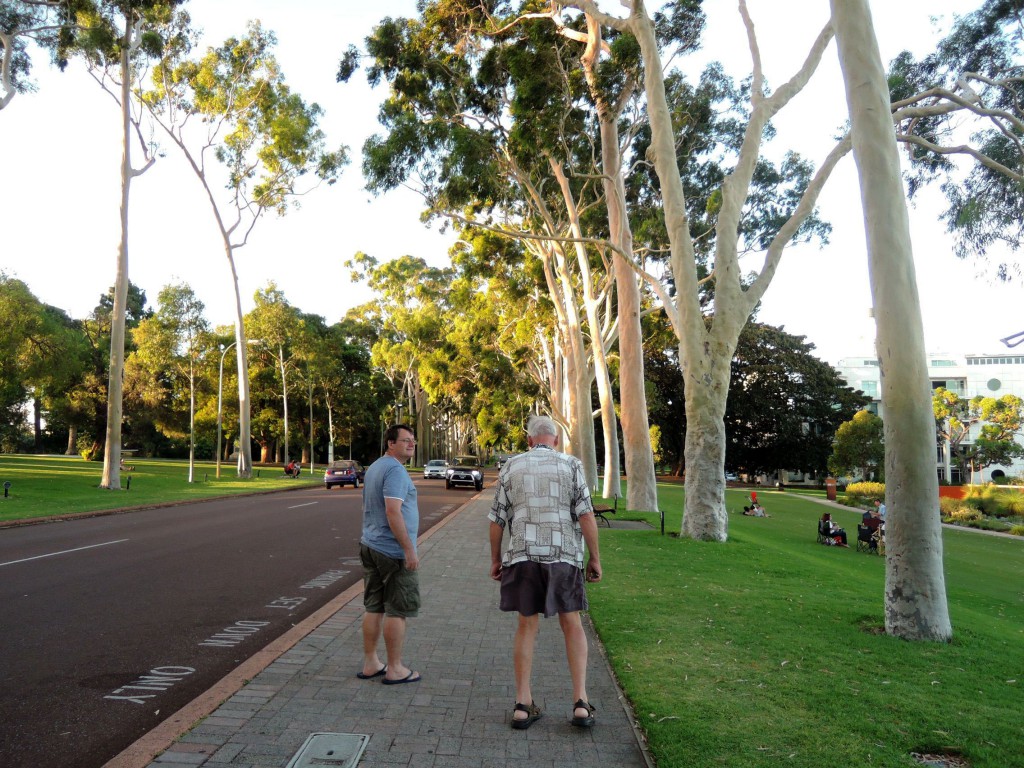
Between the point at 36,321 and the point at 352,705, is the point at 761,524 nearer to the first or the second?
the point at 352,705

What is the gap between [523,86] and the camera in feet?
57.7

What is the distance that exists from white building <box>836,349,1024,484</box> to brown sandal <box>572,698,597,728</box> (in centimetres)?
8533

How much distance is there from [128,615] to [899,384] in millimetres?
7372

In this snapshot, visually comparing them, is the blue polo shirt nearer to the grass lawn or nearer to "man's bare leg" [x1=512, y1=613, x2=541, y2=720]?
"man's bare leg" [x1=512, y1=613, x2=541, y2=720]

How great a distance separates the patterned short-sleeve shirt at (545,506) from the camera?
15.0ft

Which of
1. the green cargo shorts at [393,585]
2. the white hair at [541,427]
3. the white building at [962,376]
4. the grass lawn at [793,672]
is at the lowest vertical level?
the grass lawn at [793,672]

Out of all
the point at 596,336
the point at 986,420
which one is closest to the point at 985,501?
the point at 596,336

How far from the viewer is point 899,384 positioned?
22.9 ft

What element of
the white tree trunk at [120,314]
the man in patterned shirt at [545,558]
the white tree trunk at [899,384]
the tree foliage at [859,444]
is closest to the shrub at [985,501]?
the tree foliage at [859,444]

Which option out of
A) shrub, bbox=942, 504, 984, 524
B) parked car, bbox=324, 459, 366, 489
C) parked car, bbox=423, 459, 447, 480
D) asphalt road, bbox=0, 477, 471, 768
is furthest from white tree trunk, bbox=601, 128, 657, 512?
parked car, bbox=423, 459, 447, 480

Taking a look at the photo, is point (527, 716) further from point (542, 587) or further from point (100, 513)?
point (100, 513)

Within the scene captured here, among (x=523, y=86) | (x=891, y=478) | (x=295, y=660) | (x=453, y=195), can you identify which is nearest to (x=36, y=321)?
(x=453, y=195)

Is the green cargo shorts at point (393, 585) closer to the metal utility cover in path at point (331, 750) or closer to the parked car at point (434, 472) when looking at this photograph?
the metal utility cover in path at point (331, 750)

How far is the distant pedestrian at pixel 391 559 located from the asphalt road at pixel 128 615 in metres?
1.25
